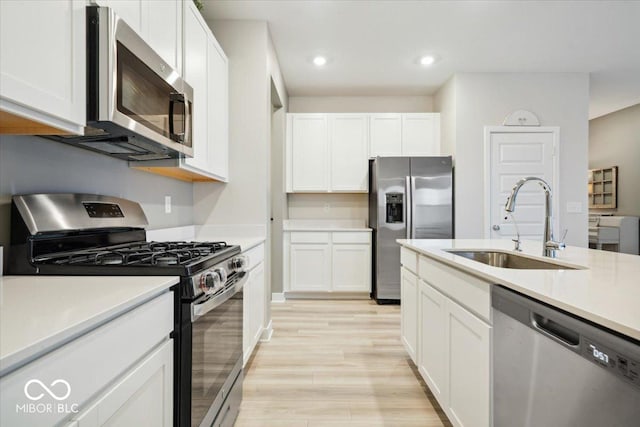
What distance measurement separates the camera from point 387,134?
4355mm

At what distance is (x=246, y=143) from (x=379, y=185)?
1.78 metres

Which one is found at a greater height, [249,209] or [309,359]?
[249,209]

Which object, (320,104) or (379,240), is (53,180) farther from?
(320,104)

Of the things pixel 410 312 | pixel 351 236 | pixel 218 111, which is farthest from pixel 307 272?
pixel 218 111

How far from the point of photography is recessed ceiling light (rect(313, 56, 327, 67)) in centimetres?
357

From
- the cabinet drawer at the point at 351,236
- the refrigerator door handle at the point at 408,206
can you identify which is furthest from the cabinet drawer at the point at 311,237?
the refrigerator door handle at the point at 408,206

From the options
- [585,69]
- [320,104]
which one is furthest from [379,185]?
[585,69]

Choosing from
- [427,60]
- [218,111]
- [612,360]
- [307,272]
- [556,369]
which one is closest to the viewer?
[612,360]

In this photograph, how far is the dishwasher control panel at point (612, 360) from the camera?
638 millimetres

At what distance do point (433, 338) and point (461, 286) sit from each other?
0.52 meters

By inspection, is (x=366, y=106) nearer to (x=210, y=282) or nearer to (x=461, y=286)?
(x=461, y=286)

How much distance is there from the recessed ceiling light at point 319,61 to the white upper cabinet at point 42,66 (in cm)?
275

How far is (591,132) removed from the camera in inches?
245

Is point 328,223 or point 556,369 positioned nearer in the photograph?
point 556,369
